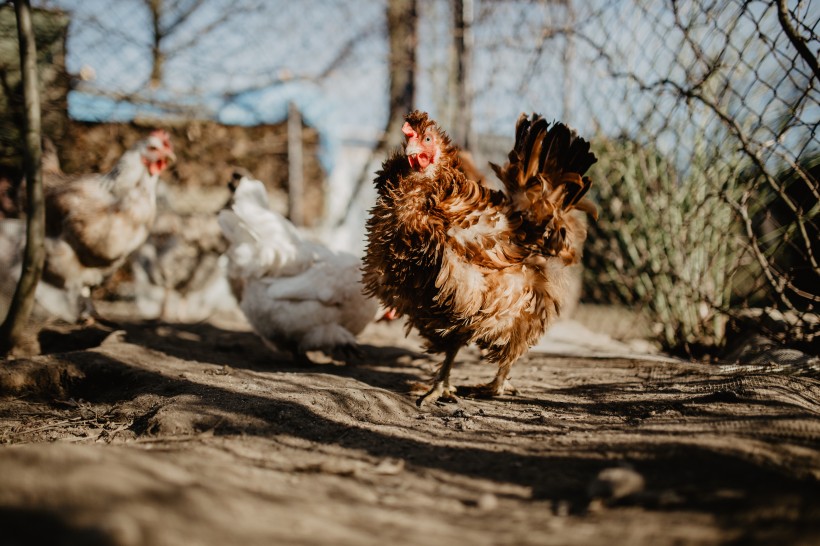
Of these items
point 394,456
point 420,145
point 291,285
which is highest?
A: point 420,145

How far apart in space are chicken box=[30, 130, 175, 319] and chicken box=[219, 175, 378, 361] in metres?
0.71

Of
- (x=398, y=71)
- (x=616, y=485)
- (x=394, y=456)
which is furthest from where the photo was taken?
(x=398, y=71)

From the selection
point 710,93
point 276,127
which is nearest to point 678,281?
point 710,93

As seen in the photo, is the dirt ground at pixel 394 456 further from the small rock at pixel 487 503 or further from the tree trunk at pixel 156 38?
the tree trunk at pixel 156 38

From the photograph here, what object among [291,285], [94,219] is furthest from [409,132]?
[94,219]

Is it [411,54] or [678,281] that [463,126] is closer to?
[411,54]

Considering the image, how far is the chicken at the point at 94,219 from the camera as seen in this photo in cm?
350

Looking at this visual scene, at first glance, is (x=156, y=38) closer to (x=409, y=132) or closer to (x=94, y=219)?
(x=94, y=219)

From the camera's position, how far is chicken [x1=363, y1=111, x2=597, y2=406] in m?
2.28

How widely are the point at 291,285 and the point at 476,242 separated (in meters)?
1.43

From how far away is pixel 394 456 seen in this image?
161 centimetres

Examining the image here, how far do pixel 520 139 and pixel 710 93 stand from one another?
1.17m

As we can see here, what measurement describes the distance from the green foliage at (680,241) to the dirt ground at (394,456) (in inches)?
26.4

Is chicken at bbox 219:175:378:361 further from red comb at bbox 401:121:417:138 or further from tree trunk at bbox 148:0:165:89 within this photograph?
tree trunk at bbox 148:0:165:89
